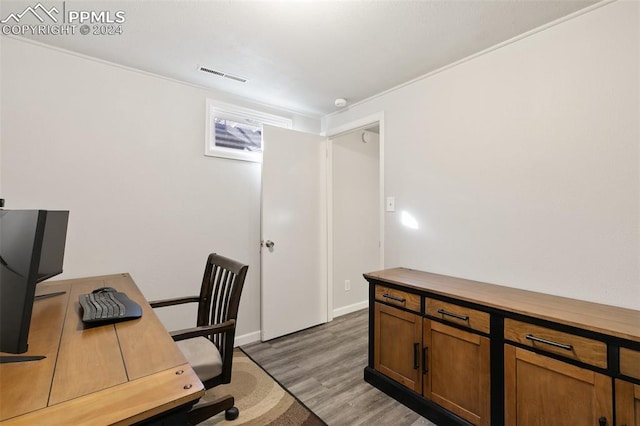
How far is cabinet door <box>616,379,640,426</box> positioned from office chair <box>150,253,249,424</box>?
1.68m

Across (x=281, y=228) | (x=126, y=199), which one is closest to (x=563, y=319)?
(x=281, y=228)

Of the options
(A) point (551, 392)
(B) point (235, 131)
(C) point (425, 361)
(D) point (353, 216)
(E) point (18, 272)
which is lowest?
(C) point (425, 361)

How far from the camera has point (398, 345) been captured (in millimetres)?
1985

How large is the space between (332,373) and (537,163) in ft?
6.93

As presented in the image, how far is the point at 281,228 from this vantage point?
9.78 ft

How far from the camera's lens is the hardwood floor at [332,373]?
1.83 metres

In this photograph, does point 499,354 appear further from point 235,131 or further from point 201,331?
point 235,131

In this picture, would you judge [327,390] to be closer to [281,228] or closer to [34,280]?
[281,228]

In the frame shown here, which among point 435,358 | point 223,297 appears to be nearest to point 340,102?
point 223,297

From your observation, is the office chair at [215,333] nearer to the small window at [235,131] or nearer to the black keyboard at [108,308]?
the black keyboard at [108,308]

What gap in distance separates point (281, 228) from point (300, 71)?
149 centimetres

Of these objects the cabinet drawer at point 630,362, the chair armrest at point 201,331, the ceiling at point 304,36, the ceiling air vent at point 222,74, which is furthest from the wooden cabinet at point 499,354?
the ceiling air vent at point 222,74

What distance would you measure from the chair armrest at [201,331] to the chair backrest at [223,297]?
0.04 metres

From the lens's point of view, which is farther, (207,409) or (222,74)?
(222,74)
